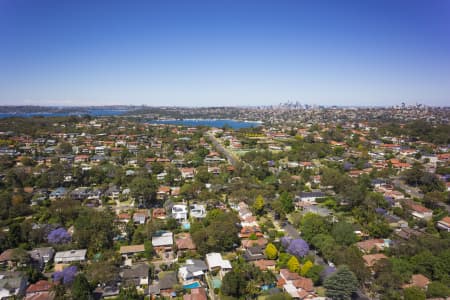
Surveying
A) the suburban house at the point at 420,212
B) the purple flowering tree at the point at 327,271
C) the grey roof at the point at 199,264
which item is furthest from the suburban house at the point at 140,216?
the suburban house at the point at 420,212

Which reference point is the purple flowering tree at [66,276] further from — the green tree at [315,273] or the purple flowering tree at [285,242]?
the green tree at [315,273]

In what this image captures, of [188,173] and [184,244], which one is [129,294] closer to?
[184,244]

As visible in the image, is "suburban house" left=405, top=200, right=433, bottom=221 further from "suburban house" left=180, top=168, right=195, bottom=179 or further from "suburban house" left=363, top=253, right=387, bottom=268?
"suburban house" left=180, top=168, right=195, bottom=179

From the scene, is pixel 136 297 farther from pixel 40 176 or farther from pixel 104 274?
pixel 40 176

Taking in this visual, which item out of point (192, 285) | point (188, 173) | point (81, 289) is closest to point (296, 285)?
point (192, 285)

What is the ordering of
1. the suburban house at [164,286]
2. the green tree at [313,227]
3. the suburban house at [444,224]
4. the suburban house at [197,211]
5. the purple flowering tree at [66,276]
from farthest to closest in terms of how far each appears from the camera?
the suburban house at [197,211] < the suburban house at [444,224] < the green tree at [313,227] < the purple flowering tree at [66,276] < the suburban house at [164,286]

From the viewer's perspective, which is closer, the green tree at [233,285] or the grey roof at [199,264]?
the green tree at [233,285]

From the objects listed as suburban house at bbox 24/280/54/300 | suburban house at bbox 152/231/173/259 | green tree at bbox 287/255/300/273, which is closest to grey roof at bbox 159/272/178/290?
suburban house at bbox 152/231/173/259
